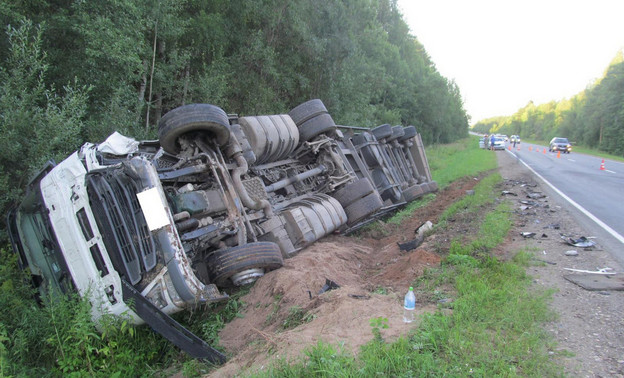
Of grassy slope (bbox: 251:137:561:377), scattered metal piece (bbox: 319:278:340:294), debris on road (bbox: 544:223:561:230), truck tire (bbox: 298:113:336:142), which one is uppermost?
truck tire (bbox: 298:113:336:142)

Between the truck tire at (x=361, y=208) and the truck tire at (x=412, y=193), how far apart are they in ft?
10.6

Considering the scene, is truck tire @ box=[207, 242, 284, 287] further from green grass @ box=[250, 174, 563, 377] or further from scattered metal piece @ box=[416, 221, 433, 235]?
scattered metal piece @ box=[416, 221, 433, 235]

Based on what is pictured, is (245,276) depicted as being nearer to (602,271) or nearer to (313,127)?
(313,127)

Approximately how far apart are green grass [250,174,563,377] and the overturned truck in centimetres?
141

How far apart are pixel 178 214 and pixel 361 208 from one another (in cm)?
374

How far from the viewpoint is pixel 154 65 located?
10.1 meters

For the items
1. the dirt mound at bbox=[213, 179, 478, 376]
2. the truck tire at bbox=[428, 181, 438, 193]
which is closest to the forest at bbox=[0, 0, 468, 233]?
the dirt mound at bbox=[213, 179, 478, 376]

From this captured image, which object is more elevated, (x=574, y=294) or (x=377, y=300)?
(x=377, y=300)

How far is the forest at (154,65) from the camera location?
6309 millimetres

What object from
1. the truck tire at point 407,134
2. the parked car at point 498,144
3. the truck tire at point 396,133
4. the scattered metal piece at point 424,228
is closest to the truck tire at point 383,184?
the truck tire at point 396,133

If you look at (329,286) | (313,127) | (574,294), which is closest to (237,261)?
(329,286)

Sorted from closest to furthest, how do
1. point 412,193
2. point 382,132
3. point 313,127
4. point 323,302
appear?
point 323,302
point 313,127
point 412,193
point 382,132

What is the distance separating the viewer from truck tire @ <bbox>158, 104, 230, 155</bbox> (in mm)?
4949

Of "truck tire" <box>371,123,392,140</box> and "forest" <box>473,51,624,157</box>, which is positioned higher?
"truck tire" <box>371,123,392,140</box>
